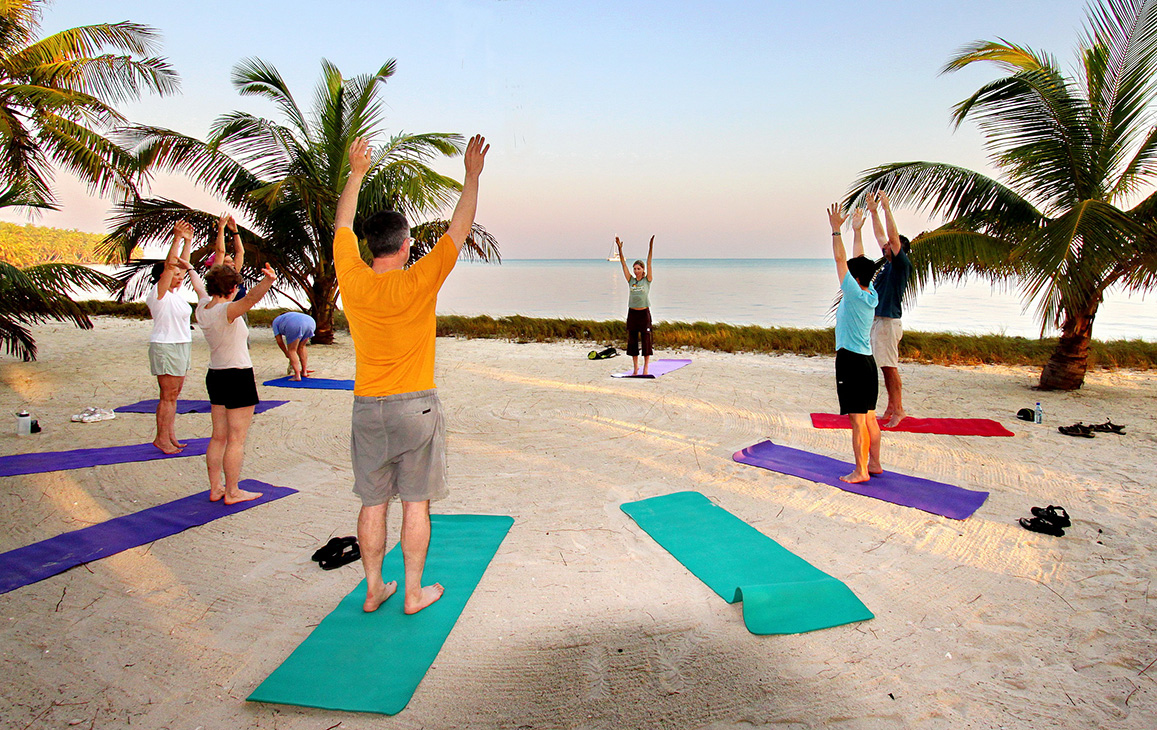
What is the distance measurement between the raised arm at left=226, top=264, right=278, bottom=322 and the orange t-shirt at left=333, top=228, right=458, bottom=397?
1.18 m

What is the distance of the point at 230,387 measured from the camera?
4.01 metres

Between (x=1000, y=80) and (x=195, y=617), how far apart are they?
10059mm

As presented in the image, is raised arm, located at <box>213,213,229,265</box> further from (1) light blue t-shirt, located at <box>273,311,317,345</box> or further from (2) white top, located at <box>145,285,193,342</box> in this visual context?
(1) light blue t-shirt, located at <box>273,311,317,345</box>

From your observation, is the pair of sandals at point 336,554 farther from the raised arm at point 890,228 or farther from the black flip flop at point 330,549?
the raised arm at point 890,228

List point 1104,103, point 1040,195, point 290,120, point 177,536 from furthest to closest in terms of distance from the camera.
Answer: point 290,120 < point 1040,195 < point 1104,103 < point 177,536

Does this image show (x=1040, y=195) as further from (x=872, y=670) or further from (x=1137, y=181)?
(x=872, y=670)

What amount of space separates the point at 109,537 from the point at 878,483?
5.47 metres

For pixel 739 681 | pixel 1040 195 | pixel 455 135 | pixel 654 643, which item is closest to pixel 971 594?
pixel 739 681

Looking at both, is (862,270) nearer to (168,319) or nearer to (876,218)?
(876,218)

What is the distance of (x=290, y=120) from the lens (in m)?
11.8

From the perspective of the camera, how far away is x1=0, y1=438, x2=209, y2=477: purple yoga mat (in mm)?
4898

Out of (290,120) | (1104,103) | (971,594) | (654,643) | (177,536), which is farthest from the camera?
(290,120)

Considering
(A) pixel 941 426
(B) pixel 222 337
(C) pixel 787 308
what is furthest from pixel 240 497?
(C) pixel 787 308

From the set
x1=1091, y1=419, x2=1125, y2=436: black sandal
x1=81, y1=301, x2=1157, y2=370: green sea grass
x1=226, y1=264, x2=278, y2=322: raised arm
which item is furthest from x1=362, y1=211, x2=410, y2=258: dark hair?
x1=81, y1=301, x2=1157, y2=370: green sea grass
